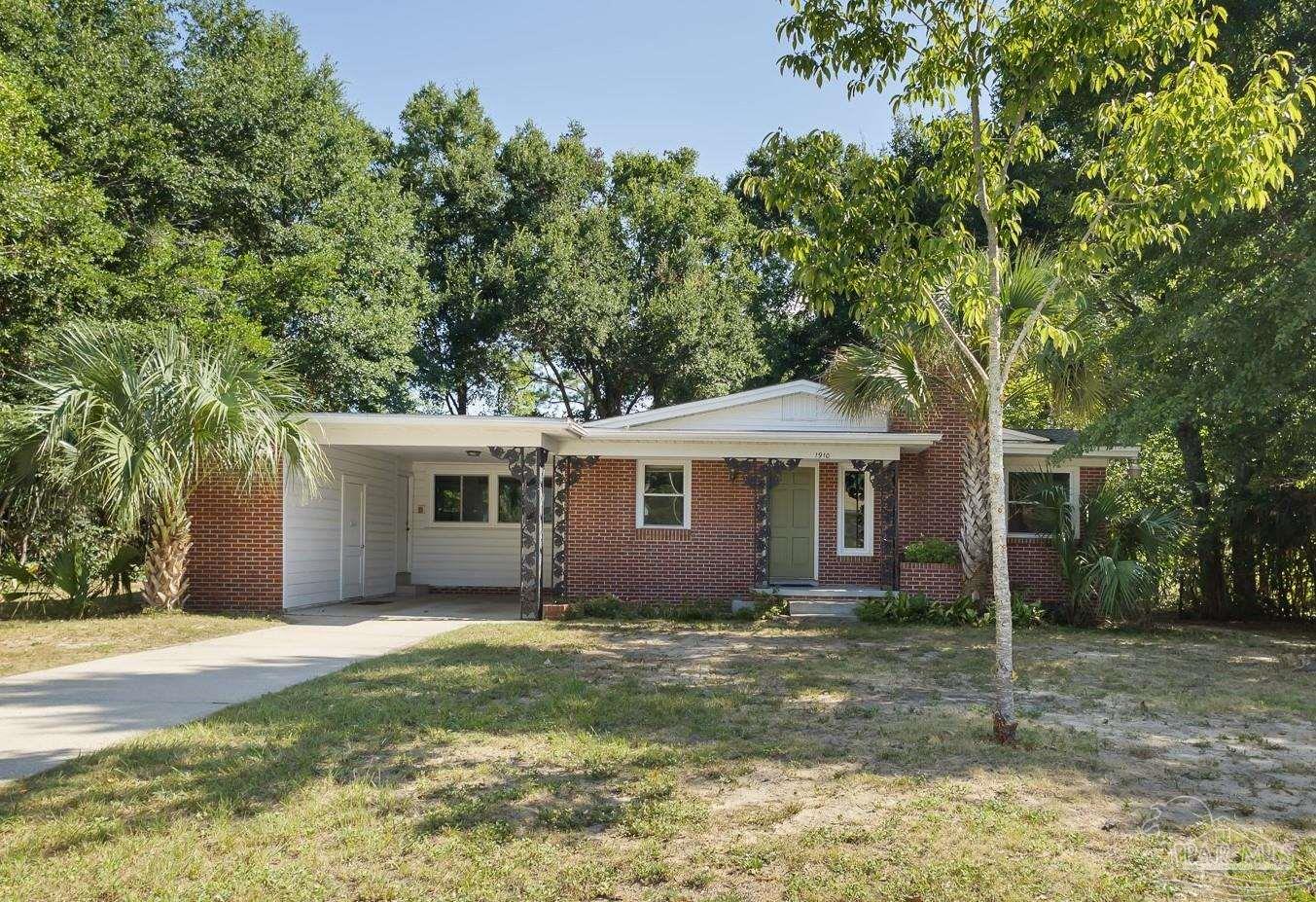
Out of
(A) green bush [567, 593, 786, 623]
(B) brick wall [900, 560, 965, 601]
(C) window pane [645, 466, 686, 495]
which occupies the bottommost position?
(A) green bush [567, 593, 786, 623]

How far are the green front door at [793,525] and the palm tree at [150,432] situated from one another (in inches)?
314

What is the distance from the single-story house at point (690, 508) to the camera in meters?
13.9

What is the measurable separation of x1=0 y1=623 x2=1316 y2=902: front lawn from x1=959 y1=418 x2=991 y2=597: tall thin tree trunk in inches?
198

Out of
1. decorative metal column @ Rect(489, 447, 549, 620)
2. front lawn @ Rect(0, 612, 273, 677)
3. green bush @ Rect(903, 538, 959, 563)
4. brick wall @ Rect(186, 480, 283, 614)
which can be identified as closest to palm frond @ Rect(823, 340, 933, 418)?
green bush @ Rect(903, 538, 959, 563)

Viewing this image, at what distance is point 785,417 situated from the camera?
53.5 ft

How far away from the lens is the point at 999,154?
21.8 ft

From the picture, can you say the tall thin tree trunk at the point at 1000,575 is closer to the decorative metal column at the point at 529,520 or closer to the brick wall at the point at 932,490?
the decorative metal column at the point at 529,520

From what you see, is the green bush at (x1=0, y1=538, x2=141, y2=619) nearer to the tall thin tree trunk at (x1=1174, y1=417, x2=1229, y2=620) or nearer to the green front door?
the green front door

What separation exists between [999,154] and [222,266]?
18.2 m

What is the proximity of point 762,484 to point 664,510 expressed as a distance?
1830 millimetres

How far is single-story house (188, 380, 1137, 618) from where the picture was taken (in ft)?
45.5

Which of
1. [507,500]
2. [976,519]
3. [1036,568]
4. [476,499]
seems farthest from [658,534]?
[1036,568]

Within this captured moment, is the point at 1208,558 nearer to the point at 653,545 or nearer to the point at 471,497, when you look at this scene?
the point at 653,545

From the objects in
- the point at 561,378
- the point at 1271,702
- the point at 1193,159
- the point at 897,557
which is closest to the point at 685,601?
the point at 897,557
